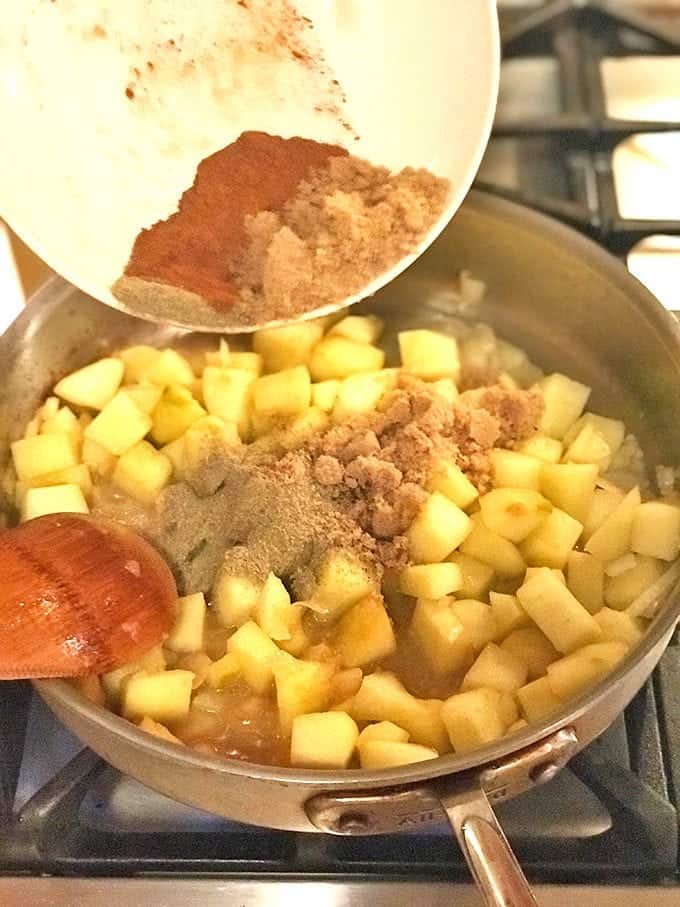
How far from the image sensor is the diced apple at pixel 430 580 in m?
1.00

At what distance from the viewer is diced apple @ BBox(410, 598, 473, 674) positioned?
3.21 feet

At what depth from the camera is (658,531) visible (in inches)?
40.1

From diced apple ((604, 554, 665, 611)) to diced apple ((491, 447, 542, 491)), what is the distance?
13 cm

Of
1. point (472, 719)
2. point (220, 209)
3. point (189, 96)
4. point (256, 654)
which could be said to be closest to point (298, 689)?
point (256, 654)

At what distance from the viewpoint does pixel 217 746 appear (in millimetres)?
943

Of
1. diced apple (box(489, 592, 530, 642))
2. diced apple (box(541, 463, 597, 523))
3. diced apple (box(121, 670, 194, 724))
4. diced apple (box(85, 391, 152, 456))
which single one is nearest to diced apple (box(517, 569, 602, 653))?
diced apple (box(489, 592, 530, 642))

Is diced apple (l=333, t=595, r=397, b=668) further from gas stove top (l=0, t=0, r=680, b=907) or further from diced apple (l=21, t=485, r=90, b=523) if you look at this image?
diced apple (l=21, t=485, r=90, b=523)

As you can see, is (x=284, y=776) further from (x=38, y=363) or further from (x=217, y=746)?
(x=38, y=363)

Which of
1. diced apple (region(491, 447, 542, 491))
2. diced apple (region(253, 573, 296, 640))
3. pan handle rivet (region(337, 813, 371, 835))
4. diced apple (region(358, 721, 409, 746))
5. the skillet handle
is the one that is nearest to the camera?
the skillet handle

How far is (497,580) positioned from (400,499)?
0.14m

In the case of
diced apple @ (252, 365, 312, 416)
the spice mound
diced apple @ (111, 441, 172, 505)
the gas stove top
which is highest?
the spice mound

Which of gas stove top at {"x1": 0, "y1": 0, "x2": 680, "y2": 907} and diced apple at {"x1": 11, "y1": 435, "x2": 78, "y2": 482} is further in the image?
diced apple at {"x1": 11, "y1": 435, "x2": 78, "y2": 482}

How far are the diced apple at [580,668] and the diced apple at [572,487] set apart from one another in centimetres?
19

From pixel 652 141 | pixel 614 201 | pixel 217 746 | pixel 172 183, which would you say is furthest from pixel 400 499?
pixel 652 141
